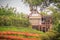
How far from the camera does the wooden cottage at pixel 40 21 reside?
3.19m

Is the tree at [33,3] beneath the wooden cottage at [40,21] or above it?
above

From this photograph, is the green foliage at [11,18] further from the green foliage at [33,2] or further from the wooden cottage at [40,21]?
the green foliage at [33,2]

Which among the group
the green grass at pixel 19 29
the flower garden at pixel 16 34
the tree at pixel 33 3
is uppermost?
the tree at pixel 33 3

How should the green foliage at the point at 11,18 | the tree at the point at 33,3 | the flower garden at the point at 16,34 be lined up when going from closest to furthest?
the flower garden at the point at 16,34 → the green foliage at the point at 11,18 → the tree at the point at 33,3

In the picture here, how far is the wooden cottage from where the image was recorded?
319 centimetres

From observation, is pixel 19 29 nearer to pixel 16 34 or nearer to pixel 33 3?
pixel 16 34

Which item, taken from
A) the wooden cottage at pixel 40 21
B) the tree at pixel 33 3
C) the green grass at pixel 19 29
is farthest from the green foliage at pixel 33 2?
the green grass at pixel 19 29

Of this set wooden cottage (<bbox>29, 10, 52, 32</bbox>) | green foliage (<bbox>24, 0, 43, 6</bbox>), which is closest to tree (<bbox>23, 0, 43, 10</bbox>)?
green foliage (<bbox>24, 0, 43, 6</bbox>)

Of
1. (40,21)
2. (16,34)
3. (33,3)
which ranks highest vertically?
(33,3)

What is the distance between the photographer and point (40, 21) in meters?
3.23

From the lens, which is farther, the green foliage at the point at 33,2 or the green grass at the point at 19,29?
→ the green foliage at the point at 33,2

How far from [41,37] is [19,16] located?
1.65 feet

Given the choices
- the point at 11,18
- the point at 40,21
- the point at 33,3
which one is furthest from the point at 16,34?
the point at 33,3

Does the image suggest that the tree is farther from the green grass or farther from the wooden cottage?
the green grass
